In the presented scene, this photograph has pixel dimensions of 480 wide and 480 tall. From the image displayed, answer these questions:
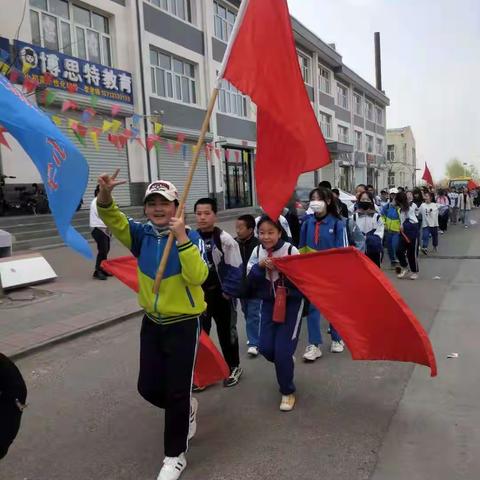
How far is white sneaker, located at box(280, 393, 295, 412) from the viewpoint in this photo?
3.83m

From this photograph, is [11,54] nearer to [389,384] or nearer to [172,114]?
[172,114]

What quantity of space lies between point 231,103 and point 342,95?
1955 cm

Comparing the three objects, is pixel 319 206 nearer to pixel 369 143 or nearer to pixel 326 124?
pixel 326 124

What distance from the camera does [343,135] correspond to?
4200cm

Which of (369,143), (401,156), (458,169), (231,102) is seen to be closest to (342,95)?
(369,143)

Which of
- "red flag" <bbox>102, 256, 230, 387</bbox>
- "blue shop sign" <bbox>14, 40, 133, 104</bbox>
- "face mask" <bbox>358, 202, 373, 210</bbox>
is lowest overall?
"red flag" <bbox>102, 256, 230, 387</bbox>

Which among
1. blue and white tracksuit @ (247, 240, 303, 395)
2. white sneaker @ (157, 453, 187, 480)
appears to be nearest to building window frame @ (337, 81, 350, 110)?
blue and white tracksuit @ (247, 240, 303, 395)

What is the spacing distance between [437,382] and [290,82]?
9.29 feet

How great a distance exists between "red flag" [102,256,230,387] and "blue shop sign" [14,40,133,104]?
35.7 feet

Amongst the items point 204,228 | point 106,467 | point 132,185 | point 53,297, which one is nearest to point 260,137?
point 204,228

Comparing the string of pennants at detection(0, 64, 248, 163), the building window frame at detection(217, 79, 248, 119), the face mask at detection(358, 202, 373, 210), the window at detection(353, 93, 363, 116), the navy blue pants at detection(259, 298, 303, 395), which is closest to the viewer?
the navy blue pants at detection(259, 298, 303, 395)

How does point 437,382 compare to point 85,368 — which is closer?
point 437,382

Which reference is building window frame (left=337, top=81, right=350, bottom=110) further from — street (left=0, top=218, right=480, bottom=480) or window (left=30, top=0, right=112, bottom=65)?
street (left=0, top=218, right=480, bottom=480)

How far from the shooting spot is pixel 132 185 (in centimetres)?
1842
